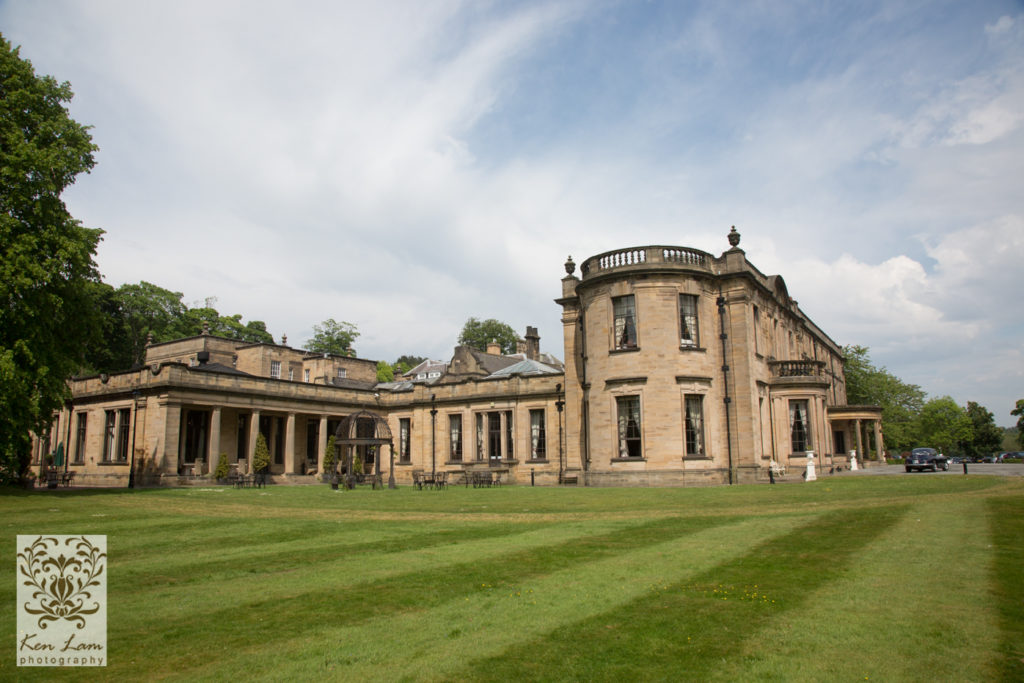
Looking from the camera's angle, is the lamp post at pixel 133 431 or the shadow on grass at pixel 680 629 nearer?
the shadow on grass at pixel 680 629

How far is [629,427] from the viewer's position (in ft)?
102

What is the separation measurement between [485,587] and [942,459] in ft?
130

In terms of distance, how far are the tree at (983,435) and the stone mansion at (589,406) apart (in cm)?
6588

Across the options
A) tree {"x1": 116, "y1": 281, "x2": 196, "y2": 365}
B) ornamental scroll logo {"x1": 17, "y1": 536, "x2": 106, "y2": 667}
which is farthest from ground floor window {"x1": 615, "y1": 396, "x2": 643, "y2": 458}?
tree {"x1": 116, "y1": 281, "x2": 196, "y2": 365}

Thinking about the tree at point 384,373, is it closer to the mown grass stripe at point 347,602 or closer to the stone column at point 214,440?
the stone column at point 214,440

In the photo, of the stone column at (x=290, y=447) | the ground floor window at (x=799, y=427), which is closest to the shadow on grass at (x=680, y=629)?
the ground floor window at (x=799, y=427)

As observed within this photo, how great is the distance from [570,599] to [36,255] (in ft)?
81.1

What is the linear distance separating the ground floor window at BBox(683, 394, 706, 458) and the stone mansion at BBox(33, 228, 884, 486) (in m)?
0.06

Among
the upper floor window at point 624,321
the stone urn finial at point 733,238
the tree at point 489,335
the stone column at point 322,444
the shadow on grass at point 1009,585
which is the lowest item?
the shadow on grass at point 1009,585

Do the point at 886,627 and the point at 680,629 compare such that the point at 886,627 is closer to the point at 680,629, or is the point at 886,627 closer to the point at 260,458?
the point at 680,629

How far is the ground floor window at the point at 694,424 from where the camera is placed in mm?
30688

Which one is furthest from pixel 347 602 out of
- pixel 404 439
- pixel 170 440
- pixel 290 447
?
pixel 404 439

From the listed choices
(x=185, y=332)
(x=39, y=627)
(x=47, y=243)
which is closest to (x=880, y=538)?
(x=39, y=627)

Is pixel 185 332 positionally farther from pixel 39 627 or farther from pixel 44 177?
pixel 39 627
